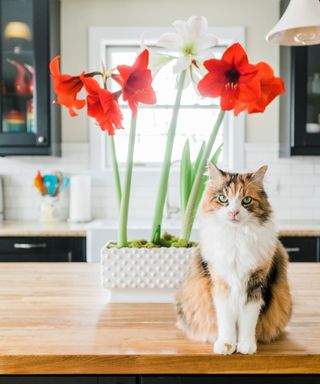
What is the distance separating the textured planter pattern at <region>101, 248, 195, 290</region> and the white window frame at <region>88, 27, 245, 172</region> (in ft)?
7.19

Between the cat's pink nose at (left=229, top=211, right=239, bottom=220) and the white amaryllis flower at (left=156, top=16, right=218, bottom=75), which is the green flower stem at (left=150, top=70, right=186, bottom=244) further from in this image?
the cat's pink nose at (left=229, top=211, right=239, bottom=220)

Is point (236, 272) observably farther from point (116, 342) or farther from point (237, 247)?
point (116, 342)

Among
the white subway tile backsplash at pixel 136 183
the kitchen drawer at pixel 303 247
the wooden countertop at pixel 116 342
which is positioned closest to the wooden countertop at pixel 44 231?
the white subway tile backsplash at pixel 136 183

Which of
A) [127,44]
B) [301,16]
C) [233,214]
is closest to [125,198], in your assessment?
[233,214]

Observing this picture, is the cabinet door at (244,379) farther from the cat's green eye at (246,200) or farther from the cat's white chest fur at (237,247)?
the cat's green eye at (246,200)

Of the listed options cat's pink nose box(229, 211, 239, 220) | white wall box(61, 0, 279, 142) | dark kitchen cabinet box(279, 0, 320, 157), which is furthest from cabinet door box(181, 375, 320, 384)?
white wall box(61, 0, 279, 142)

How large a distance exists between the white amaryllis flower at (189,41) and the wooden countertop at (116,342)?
600mm

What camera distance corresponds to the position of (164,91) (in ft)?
11.0

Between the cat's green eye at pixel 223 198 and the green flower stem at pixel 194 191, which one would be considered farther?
the green flower stem at pixel 194 191

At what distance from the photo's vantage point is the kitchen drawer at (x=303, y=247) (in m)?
2.65

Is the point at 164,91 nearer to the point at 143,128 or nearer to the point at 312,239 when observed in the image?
the point at 143,128

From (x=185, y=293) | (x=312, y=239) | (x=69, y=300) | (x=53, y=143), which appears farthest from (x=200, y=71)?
(x=53, y=143)

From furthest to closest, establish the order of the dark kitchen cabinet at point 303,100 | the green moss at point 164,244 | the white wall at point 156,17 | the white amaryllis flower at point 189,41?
the white wall at point 156,17
the dark kitchen cabinet at point 303,100
the green moss at point 164,244
the white amaryllis flower at point 189,41

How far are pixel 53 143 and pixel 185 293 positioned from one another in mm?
2292
